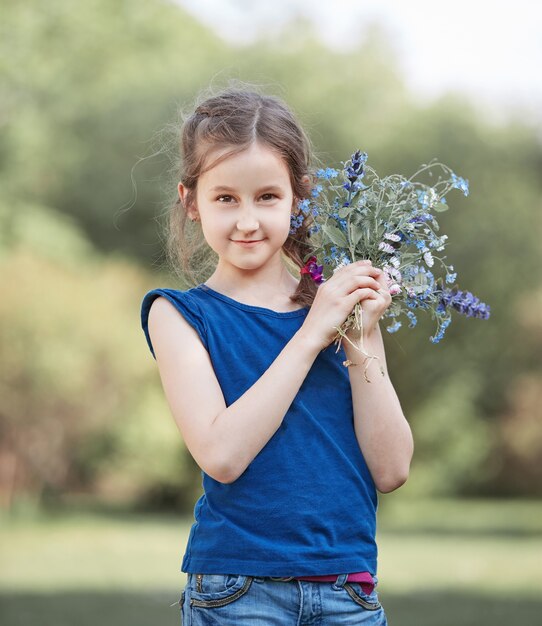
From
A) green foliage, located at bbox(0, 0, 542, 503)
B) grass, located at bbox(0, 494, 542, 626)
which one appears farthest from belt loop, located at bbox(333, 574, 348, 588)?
green foliage, located at bbox(0, 0, 542, 503)

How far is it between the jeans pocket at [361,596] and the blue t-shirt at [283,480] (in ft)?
0.15

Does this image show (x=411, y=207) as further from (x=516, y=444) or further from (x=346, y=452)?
(x=516, y=444)

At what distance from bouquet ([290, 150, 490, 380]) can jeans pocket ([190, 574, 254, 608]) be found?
0.61 m

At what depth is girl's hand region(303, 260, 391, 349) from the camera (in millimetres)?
2605

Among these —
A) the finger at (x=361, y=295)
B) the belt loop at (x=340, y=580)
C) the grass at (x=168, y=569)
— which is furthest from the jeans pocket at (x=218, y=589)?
the grass at (x=168, y=569)

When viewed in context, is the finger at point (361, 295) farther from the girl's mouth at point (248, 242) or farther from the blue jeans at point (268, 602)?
the blue jeans at point (268, 602)

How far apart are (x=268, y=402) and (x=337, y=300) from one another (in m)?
0.30

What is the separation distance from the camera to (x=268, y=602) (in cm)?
250

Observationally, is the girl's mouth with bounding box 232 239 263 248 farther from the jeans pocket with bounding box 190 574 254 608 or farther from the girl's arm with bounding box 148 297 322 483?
the jeans pocket with bounding box 190 574 254 608

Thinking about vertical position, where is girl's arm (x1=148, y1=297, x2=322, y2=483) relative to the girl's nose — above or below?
below

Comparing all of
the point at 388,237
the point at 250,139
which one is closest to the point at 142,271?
the point at 250,139

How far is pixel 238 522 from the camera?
257 centimetres

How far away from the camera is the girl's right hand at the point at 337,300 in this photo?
260 centimetres

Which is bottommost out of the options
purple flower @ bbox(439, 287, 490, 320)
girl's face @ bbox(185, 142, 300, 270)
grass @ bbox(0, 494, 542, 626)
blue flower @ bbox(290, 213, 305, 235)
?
purple flower @ bbox(439, 287, 490, 320)
